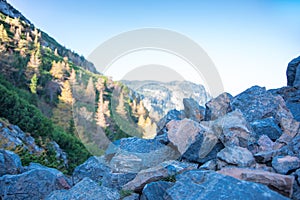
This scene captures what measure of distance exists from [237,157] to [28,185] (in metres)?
5.42

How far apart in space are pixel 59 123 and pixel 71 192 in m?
36.3

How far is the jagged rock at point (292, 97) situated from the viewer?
7256 millimetres

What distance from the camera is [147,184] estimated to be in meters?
4.45

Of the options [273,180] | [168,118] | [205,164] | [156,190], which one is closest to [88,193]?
[156,190]

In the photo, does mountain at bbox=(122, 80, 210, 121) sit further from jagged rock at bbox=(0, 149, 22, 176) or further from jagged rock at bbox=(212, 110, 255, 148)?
jagged rock at bbox=(0, 149, 22, 176)

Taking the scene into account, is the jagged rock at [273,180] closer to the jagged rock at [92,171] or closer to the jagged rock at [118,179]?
the jagged rock at [118,179]

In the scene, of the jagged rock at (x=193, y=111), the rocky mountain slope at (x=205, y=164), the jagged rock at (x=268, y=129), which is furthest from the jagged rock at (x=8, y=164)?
the jagged rock at (x=268, y=129)

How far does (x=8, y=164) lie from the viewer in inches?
296

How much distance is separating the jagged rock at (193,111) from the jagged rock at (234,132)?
300 cm

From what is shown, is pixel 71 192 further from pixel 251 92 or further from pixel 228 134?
pixel 251 92

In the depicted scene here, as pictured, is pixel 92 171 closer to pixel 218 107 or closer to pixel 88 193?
pixel 88 193

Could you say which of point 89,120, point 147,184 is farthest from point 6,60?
point 147,184

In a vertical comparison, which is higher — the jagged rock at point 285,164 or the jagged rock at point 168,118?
the jagged rock at point 168,118

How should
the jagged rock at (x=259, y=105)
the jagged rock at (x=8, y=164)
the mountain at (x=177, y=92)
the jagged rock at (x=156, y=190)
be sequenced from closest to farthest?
the jagged rock at (x=156, y=190) → the jagged rock at (x=259, y=105) → the jagged rock at (x=8, y=164) → the mountain at (x=177, y=92)
